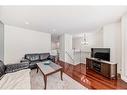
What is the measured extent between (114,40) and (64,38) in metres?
3.68

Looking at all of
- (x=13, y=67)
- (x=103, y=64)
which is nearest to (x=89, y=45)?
(x=103, y=64)

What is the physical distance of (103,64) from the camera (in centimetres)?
359

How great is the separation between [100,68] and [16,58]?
14.0 feet

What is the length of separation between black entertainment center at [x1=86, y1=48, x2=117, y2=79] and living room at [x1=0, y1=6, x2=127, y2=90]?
141 mm

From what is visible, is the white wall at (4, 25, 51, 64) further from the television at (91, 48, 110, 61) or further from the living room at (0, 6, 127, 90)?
the television at (91, 48, 110, 61)

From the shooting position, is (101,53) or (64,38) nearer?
(101,53)

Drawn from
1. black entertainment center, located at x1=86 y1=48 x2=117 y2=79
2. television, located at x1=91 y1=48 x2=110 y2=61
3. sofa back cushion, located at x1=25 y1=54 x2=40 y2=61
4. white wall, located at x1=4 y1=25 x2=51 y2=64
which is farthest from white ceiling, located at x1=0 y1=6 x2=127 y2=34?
sofa back cushion, located at x1=25 y1=54 x2=40 y2=61

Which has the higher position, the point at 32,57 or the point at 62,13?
the point at 62,13

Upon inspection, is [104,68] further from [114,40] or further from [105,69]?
[114,40]

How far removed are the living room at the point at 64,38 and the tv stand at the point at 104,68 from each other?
0.10 metres

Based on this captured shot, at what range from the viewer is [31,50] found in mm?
5445

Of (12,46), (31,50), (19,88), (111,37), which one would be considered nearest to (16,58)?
(12,46)
